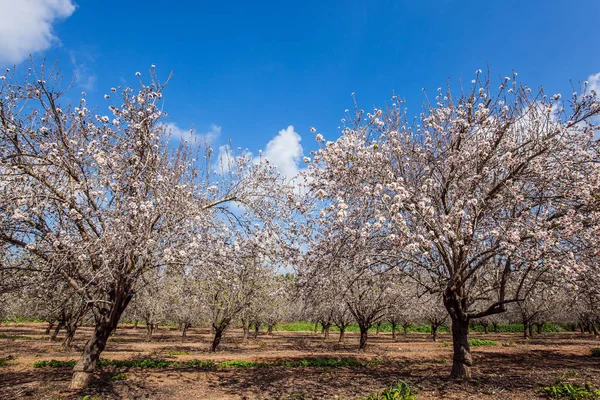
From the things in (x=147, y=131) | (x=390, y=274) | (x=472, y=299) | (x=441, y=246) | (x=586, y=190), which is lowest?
(x=472, y=299)

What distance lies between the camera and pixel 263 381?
11.6 metres

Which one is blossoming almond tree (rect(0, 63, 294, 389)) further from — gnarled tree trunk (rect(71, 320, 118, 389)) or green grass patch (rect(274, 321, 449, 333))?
green grass patch (rect(274, 321, 449, 333))

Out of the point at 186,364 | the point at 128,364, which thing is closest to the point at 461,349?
the point at 186,364

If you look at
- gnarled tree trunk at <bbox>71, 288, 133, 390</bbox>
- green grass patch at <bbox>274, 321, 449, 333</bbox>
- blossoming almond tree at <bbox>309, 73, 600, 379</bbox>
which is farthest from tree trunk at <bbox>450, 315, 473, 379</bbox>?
green grass patch at <bbox>274, 321, 449, 333</bbox>

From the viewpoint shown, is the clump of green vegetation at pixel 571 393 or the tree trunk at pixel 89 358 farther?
the tree trunk at pixel 89 358

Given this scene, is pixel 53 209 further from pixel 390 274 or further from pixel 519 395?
pixel 519 395

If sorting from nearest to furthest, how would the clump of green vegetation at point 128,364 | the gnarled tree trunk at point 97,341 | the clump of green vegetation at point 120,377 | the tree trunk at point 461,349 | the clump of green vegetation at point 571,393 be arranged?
the clump of green vegetation at point 571,393, the gnarled tree trunk at point 97,341, the tree trunk at point 461,349, the clump of green vegetation at point 120,377, the clump of green vegetation at point 128,364

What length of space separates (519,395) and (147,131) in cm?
1177

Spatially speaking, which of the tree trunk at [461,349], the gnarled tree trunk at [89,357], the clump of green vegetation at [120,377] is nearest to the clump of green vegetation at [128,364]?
the clump of green vegetation at [120,377]

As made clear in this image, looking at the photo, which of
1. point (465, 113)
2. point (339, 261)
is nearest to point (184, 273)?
point (339, 261)

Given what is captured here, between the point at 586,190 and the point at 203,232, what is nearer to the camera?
the point at 586,190

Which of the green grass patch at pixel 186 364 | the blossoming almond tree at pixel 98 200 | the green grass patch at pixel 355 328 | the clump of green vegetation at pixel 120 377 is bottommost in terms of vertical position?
the green grass patch at pixel 355 328

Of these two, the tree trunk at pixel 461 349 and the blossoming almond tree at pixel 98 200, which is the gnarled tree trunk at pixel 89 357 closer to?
the blossoming almond tree at pixel 98 200

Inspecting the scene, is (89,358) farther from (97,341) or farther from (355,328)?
(355,328)
